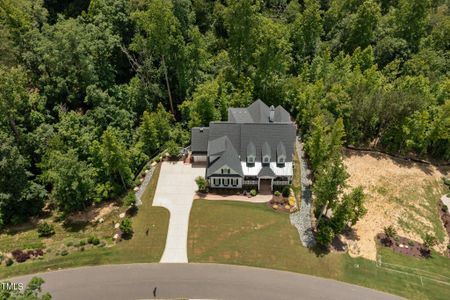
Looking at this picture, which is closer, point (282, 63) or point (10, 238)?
point (10, 238)

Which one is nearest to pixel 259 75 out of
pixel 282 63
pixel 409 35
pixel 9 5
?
pixel 282 63

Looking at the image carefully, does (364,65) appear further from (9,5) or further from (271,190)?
(9,5)

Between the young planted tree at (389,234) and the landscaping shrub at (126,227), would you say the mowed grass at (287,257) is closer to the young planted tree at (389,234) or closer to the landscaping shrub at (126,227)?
the young planted tree at (389,234)

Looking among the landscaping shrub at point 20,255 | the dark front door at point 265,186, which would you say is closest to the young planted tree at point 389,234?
the dark front door at point 265,186

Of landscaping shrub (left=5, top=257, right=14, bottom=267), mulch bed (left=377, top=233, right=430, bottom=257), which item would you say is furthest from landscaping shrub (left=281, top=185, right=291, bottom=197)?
landscaping shrub (left=5, top=257, right=14, bottom=267)

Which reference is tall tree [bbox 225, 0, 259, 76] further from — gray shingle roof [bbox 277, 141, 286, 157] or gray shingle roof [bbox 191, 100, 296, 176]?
gray shingle roof [bbox 277, 141, 286, 157]

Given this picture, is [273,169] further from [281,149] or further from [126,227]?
[126,227]
